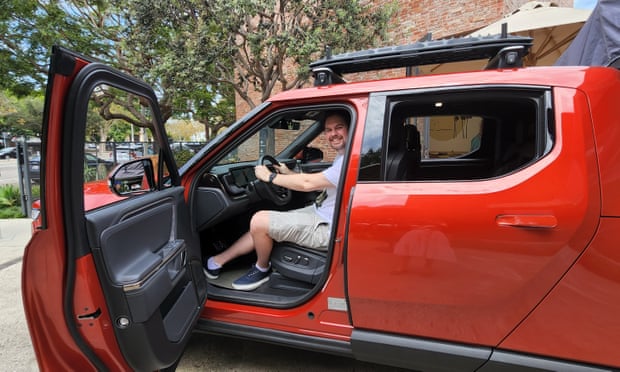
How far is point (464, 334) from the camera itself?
4.87 ft

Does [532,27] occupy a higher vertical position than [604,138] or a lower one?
higher

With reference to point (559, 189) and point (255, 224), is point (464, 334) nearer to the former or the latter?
point (559, 189)

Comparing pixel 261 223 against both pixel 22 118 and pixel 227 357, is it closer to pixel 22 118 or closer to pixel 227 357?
pixel 227 357

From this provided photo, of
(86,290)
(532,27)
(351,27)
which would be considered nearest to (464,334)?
(86,290)

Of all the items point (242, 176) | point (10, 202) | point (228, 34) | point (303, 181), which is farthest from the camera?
point (10, 202)

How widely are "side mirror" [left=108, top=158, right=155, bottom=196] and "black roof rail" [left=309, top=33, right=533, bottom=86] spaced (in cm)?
113

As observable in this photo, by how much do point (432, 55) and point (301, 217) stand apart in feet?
4.02

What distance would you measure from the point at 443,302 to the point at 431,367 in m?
0.36

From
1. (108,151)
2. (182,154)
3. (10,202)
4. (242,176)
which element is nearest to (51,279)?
(242,176)

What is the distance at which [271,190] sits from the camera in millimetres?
2410

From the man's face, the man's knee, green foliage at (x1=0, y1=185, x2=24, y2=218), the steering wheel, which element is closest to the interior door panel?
the man's knee

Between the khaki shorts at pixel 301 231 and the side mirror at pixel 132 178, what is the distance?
761 mm

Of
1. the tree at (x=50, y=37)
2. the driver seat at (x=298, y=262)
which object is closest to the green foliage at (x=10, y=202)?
the tree at (x=50, y=37)

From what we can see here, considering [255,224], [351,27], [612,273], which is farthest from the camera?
[351,27]
